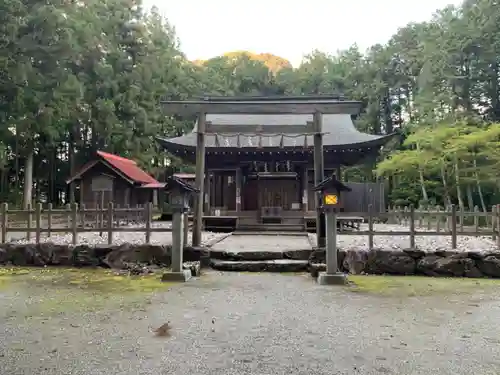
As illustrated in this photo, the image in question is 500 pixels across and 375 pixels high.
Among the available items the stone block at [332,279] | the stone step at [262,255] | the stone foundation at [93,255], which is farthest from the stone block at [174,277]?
the stone block at [332,279]

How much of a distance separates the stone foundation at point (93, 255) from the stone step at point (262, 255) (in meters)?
0.40

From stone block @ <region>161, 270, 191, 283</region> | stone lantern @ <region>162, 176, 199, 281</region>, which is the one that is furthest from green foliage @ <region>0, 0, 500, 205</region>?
stone block @ <region>161, 270, 191, 283</region>

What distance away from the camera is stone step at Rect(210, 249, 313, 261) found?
9008mm

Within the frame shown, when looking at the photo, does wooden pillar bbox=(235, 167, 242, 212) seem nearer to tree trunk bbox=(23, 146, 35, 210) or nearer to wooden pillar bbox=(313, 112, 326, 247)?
wooden pillar bbox=(313, 112, 326, 247)

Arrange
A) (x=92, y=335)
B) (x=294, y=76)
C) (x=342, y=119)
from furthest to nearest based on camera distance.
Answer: (x=294, y=76) < (x=342, y=119) < (x=92, y=335)

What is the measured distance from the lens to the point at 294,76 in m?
38.1

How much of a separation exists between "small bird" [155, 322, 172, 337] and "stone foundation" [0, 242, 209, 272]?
4339 mm

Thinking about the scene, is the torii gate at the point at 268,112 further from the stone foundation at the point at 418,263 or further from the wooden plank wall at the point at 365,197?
the wooden plank wall at the point at 365,197

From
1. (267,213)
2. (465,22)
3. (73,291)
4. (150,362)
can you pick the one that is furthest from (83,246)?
(465,22)

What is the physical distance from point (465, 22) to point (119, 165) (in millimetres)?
19783

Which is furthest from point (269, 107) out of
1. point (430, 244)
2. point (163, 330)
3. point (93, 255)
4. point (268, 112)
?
point (163, 330)

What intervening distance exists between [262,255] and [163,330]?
4.69m

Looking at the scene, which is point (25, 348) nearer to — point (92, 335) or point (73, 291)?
point (92, 335)

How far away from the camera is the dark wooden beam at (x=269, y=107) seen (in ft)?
31.5
